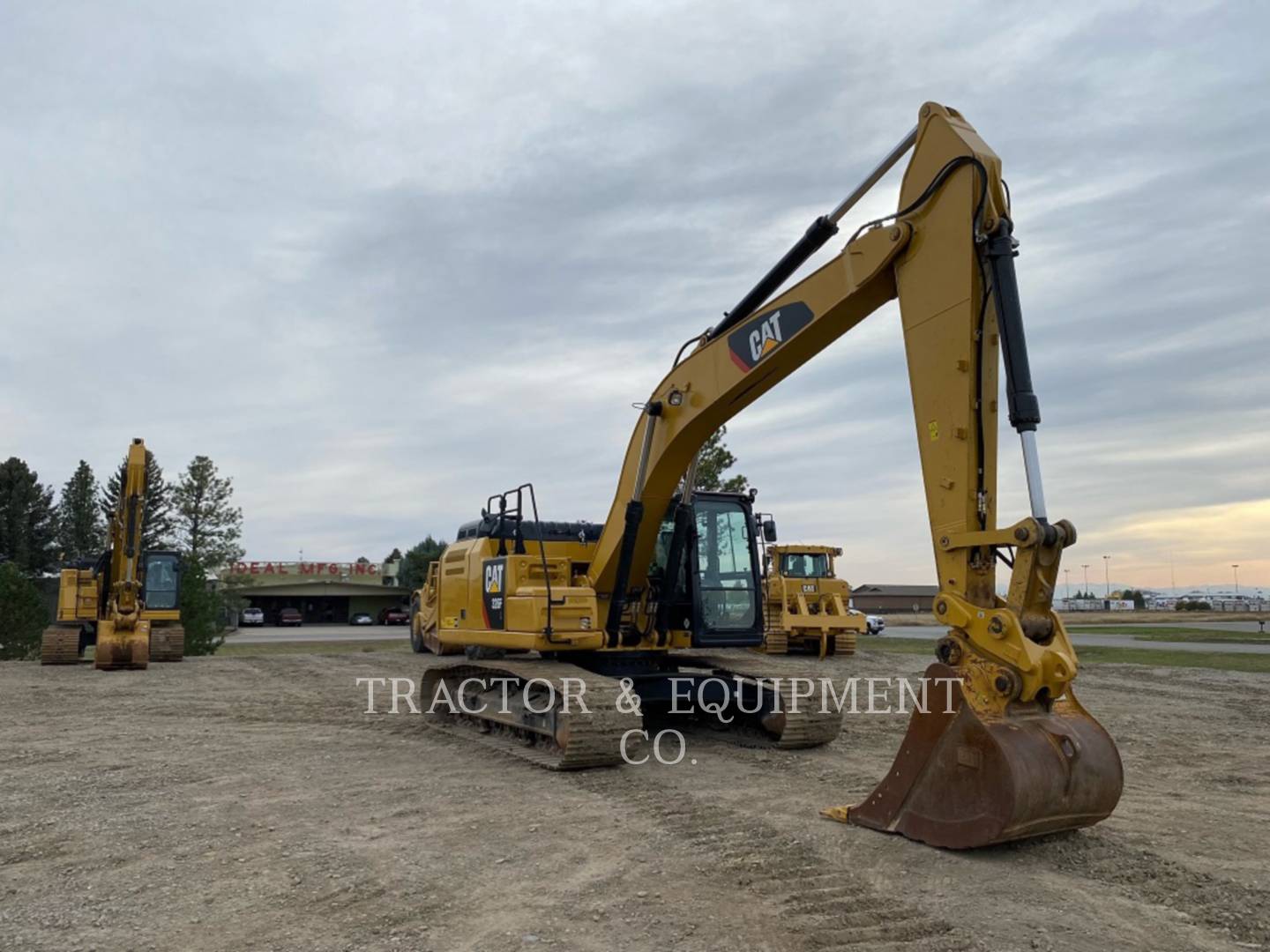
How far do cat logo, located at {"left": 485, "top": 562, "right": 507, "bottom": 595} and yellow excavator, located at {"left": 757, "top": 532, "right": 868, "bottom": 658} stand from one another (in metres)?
12.9

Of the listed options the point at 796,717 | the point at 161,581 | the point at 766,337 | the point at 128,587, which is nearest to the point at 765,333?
the point at 766,337

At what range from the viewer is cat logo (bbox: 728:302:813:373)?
7543mm

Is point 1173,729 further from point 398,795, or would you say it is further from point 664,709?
point 398,795

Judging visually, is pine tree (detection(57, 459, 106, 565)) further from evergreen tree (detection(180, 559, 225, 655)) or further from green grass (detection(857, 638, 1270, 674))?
green grass (detection(857, 638, 1270, 674))

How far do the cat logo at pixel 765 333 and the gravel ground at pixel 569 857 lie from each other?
340 centimetres

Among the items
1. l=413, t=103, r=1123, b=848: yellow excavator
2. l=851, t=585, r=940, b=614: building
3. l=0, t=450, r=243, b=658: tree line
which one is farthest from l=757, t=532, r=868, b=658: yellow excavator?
l=851, t=585, r=940, b=614: building

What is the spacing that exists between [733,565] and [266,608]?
7124cm

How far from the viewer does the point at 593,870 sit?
5594 millimetres

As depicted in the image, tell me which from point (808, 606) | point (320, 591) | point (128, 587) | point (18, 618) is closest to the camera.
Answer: point (128, 587)

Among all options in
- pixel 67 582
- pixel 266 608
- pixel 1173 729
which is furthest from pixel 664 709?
pixel 266 608

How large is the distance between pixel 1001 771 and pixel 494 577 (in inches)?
238

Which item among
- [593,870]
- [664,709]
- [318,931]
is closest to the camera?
[318,931]

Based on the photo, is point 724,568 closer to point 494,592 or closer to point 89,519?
point 494,592

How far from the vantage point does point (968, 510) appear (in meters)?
5.93
